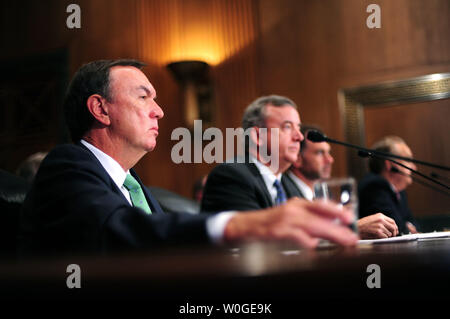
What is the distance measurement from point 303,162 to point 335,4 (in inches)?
78.3

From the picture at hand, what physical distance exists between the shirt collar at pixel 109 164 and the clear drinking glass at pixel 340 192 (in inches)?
22.5

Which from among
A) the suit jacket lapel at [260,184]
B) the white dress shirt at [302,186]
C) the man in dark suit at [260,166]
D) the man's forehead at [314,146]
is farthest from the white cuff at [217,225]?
the man's forehead at [314,146]

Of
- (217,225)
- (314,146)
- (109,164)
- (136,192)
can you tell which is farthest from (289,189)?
(217,225)

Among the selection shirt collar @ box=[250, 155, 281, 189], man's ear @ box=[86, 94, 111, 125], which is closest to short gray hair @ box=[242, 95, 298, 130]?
shirt collar @ box=[250, 155, 281, 189]

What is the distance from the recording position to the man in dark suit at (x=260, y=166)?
1.91m

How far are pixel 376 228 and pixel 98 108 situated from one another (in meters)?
0.93

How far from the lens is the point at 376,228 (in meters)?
1.52

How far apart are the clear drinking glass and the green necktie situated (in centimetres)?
59

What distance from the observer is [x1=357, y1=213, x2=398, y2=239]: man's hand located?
4.98 feet

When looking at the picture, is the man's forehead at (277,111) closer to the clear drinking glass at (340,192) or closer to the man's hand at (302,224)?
the clear drinking glass at (340,192)

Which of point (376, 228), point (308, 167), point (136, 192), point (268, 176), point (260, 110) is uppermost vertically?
point (260, 110)

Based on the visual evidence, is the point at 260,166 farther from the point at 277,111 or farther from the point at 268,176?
the point at 277,111

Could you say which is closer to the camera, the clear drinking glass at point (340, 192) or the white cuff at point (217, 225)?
the white cuff at point (217, 225)

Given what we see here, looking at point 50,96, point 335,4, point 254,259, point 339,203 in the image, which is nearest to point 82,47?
point 50,96
